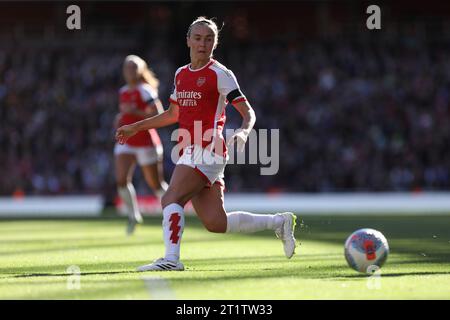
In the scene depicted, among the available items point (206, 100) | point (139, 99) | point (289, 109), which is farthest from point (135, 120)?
point (289, 109)

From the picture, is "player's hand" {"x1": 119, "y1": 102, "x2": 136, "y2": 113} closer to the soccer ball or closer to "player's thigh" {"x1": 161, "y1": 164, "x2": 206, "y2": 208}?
"player's thigh" {"x1": 161, "y1": 164, "x2": 206, "y2": 208}

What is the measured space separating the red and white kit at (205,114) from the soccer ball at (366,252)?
4.64 feet

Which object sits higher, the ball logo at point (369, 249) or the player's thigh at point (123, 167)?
the player's thigh at point (123, 167)

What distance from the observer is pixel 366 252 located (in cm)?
748

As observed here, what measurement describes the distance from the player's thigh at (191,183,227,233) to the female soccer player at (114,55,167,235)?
18.1ft

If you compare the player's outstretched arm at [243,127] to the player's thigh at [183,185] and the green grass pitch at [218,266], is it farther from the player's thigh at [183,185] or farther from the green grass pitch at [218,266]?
the green grass pitch at [218,266]

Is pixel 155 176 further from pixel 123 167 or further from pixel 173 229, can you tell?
pixel 173 229

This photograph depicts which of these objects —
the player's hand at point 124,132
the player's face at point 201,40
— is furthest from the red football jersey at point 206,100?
the player's hand at point 124,132

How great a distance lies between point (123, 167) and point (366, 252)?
279 inches

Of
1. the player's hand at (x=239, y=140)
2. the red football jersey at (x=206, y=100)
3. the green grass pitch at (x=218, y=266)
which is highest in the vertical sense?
the red football jersey at (x=206, y=100)

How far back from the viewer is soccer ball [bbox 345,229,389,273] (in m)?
7.48

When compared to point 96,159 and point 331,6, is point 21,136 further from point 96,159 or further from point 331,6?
point 331,6

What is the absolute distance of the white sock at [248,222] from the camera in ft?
28.4

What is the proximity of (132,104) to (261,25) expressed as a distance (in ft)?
69.9
